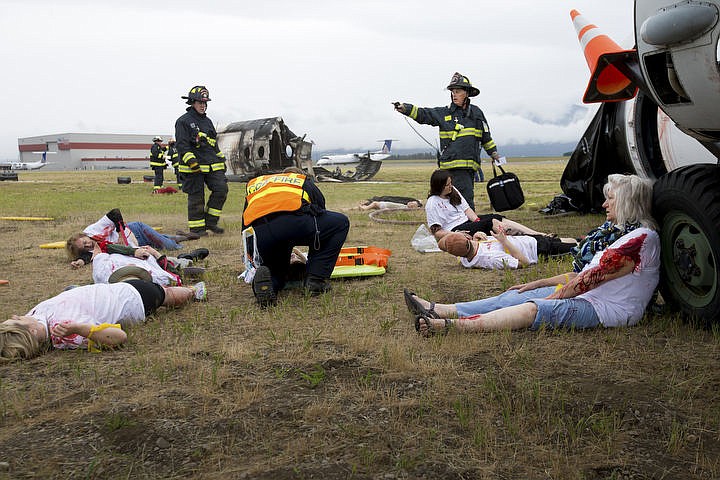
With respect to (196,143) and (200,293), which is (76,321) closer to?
(200,293)

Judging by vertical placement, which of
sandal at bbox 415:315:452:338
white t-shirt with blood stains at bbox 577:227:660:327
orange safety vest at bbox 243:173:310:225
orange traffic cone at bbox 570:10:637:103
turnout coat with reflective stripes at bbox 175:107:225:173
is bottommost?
sandal at bbox 415:315:452:338

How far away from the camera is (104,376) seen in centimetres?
351

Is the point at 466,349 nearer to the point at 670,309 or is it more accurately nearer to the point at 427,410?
the point at 427,410

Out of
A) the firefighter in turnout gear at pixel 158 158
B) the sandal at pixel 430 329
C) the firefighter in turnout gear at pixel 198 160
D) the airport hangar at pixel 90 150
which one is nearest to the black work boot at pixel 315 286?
the sandal at pixel 430 329

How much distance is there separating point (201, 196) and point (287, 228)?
4.70m

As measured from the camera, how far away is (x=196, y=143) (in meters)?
9.42

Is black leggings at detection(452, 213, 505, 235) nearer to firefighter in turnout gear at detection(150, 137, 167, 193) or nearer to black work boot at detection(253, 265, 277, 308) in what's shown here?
black work boot at detection(253, 265, 277, 308)

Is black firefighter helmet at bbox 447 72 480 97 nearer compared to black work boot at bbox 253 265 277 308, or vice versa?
black work boot at bbox 253 265 277 308

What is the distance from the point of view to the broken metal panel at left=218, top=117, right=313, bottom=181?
77.0 ft

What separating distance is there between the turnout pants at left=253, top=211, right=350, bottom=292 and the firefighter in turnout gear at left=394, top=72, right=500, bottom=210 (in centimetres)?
315

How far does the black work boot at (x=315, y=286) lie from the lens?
5409 mm

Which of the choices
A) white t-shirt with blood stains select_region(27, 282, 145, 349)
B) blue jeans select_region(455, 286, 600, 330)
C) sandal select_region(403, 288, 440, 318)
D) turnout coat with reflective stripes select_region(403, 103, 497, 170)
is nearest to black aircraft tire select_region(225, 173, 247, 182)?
turnout coat with reflective stripes select_region(403, 103, 497, 170)

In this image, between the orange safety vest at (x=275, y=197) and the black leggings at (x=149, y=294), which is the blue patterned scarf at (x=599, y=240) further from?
the black leggings at (x=149, y=294)

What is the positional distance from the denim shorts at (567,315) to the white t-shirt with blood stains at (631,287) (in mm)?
50
